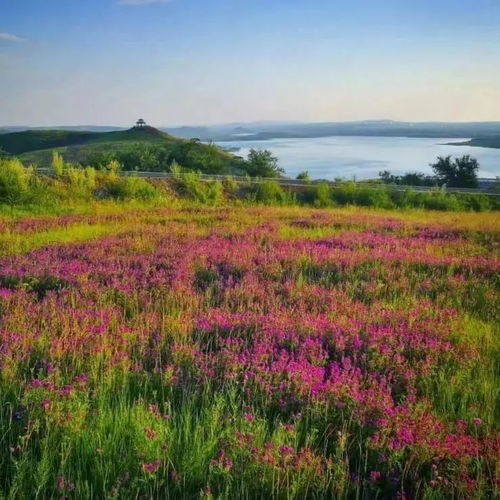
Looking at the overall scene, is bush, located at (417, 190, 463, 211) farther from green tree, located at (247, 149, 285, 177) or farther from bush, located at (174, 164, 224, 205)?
green tree, located at (247, 149, 285, 177)

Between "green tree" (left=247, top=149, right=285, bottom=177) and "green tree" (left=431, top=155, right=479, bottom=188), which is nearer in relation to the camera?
"green tree" (left=247, top=149, right=285, bottom=177)

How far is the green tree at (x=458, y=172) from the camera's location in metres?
41.8

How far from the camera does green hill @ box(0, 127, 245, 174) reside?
40.0 meters

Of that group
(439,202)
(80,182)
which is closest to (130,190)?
(80,182)

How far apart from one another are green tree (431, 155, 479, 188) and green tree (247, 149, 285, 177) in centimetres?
1292

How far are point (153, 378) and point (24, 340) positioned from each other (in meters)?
1.33

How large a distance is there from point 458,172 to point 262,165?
15390mm

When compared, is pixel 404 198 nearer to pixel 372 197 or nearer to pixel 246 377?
pixel 372 197

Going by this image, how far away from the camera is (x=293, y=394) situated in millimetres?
4309

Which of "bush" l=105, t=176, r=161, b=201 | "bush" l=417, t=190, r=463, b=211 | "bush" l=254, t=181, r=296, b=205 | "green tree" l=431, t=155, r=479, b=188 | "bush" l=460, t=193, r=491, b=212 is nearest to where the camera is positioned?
"bush" l=105, t=176, r=161, b=201

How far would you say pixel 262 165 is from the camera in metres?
38.1

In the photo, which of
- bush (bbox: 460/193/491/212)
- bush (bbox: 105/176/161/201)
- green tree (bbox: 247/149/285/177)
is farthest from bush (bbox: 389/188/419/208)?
bush (bbox: 105/176/161/201)

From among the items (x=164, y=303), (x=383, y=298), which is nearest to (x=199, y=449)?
(x=164, y=303)

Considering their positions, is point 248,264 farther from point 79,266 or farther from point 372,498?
point 372,498
